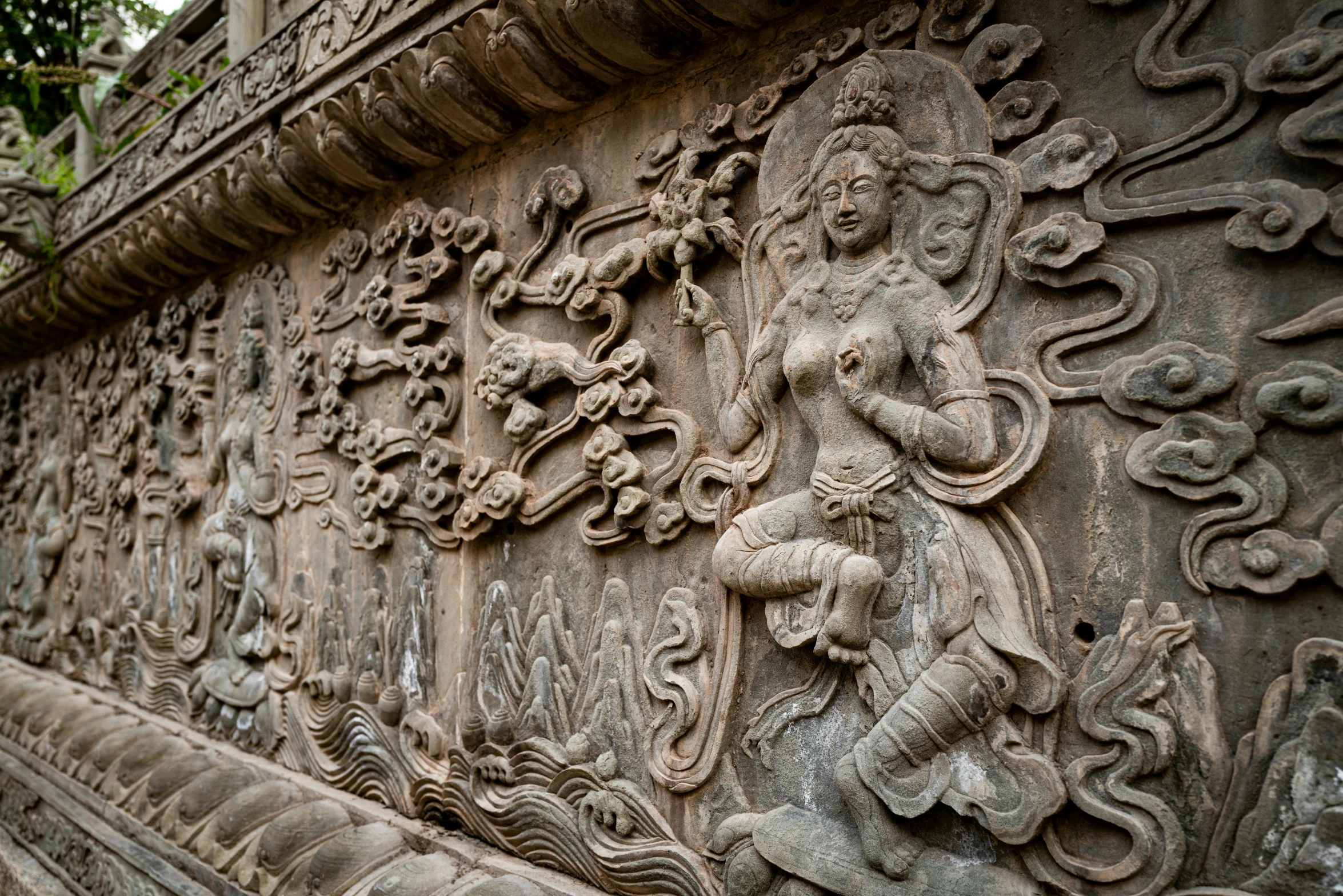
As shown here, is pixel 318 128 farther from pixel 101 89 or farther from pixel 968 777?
pixel 101 89

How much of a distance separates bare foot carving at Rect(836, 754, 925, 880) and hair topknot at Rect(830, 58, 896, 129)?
Answer: 167cm

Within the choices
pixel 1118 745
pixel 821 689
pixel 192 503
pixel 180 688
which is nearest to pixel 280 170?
pixel 192 503

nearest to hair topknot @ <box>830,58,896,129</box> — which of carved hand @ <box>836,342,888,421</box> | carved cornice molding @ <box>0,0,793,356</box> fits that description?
carved cornice molding @ <box>0,0,793,356</box>

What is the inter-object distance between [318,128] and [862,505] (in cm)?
296

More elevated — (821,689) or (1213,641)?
(1213,641)

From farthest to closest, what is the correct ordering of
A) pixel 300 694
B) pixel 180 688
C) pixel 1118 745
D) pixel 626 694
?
pixel 180 688 → pixel 300 694 → pixel 626 694 → pixel 1118 745

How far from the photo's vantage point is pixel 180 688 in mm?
4758

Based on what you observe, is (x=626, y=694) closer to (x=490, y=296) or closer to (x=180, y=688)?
(x=490, y=296)

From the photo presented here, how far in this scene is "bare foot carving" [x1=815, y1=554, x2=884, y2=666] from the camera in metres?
2.12

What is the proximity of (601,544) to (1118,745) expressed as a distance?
5.18 ft

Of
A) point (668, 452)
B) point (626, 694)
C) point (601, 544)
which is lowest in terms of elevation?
point (626, 694)

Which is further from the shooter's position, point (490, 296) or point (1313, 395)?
point (490, 296)

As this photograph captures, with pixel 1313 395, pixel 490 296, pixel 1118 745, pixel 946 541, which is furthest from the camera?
pixel 490 296

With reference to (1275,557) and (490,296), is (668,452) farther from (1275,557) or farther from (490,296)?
(1275,557)
